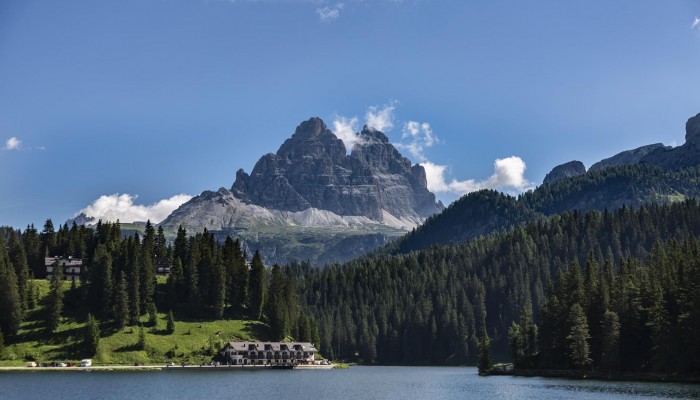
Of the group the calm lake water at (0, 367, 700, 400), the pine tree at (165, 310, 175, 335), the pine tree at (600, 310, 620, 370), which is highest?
the pine tree at (165, 310, 175, 335)

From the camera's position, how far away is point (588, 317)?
496 ft

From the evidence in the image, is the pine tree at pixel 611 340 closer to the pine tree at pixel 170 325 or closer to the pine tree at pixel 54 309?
the pine tree at pixel 170 325

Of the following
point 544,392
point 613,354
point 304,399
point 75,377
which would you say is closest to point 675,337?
point 613,354

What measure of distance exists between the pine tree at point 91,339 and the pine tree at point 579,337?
360 feet

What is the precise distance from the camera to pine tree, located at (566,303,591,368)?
140m

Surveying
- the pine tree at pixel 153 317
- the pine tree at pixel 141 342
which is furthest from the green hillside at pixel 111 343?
the pine tree at pixel 153 317

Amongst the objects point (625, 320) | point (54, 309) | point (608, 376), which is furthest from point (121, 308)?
point (625, 320)

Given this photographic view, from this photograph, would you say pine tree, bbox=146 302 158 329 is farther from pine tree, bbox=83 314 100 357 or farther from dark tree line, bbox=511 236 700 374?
dark tree line, bbox=511 236 700 374

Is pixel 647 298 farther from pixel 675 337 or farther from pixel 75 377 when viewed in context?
pixel 75 377

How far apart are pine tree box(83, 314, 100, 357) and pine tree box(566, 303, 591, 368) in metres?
110

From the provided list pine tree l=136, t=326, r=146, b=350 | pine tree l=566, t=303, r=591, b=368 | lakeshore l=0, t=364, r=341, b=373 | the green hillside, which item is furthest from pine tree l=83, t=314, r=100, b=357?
pine tree l=566, t=303, r=591, b=368

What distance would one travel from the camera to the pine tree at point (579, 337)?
139875mm

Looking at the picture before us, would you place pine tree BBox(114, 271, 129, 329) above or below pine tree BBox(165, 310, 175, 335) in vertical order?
above

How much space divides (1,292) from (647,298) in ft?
483
